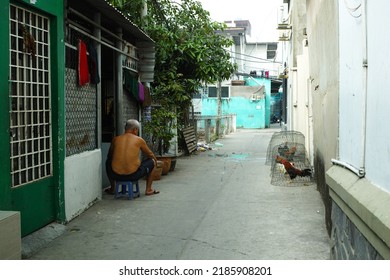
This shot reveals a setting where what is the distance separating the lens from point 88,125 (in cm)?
672

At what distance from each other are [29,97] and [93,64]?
6.30 feet

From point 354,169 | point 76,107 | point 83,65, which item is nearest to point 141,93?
point 83,65

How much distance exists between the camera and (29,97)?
4848mm

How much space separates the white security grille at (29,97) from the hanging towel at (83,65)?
94 centimetres

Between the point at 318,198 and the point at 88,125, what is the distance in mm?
3796

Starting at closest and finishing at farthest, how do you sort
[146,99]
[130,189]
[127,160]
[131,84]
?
1. [127,160]
2. [130,189]
3. [131,84]
4. [146,99]

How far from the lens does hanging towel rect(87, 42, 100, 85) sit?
6570mm

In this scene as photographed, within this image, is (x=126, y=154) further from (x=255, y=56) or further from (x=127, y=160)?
(x=255, y=56)

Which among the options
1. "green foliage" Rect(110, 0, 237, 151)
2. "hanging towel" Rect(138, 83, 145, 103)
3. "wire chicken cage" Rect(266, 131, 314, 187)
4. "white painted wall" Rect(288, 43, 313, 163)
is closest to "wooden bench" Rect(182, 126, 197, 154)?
"green foliage" Rect(110, 0, 237, 151)

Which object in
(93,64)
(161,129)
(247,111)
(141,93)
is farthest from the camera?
(247,111)

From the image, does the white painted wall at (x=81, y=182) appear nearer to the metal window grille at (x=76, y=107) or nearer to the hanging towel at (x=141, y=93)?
the metal window grille at (x=76, y=107)

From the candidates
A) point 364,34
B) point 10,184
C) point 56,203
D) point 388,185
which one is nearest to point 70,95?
point 56,203

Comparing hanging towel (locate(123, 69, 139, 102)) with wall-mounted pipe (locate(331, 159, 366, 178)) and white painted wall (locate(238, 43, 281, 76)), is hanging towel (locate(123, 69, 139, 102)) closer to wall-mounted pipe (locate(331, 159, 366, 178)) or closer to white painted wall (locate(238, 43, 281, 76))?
wall-mounted pipe (locate(331, 159, 366, 178))

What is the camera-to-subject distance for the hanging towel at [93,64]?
6.57 m
